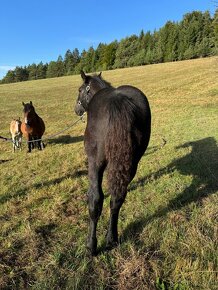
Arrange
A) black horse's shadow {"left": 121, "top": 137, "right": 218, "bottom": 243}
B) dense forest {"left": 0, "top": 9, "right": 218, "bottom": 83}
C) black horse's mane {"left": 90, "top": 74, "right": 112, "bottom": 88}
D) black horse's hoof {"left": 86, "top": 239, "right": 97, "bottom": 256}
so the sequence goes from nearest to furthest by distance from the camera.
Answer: black horse's hoof {"left": 86, "top": 239, "right": 97, "bottom": 256}, black horse's shadow {"left": 121, "top": 137, "right": 218, "bottom": 243}, black horse's mane {"left": 90, "top": 74, "right": 112, "bottom": 88}, dense forest {"left": 0, "top": 9, "right": 218, "bottom": 83}

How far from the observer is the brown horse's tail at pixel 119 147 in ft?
12.5

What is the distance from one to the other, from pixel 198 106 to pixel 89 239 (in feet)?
49.3

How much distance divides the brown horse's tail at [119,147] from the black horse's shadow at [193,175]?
2.88 feet

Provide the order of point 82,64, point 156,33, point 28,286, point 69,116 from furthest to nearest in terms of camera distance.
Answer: point 82,64 < point 156,33 < point 69,116 < point 28,286

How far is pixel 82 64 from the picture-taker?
3371 inches

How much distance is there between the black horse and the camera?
3.82m

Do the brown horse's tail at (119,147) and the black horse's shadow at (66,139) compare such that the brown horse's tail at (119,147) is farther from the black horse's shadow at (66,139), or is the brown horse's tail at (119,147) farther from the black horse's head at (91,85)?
the black horse's shadow at (66,139)

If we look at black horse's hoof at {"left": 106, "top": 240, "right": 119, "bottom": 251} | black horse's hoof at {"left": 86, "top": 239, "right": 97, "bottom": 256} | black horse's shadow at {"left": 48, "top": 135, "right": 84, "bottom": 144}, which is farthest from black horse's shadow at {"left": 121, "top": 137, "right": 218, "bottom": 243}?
black horse's shadow at {"left": 48, "top": 135, "right": 84, "bottom": 144}

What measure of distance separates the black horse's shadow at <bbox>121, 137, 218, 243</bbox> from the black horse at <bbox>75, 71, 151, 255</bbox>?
55 cm

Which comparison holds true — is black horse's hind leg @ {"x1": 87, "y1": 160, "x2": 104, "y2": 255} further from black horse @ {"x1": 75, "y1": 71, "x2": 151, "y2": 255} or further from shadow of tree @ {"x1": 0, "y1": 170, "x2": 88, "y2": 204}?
shadow of tree @ {"x1": 0, "y1": 170, "x2": 88, "y2": 204}

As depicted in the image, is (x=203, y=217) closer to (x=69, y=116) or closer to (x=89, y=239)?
(x=89, y=239)

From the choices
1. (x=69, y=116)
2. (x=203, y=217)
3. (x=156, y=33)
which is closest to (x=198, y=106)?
(x=69, y=116)

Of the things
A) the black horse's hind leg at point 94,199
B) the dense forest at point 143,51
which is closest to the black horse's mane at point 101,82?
the black horse's hind leg at point 94,199

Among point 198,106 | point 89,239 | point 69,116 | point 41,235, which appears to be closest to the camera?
point 89,239
